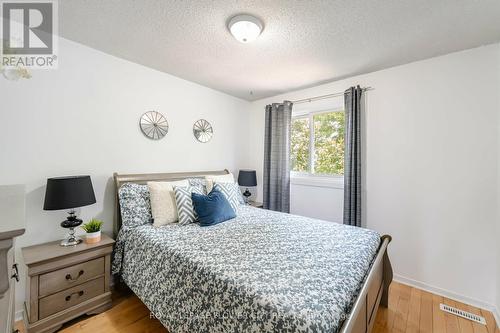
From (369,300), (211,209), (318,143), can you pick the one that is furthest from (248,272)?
(318,143)

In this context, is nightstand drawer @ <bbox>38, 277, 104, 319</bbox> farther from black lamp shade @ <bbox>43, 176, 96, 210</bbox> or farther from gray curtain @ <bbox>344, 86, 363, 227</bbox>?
gray curtain @ <bbox>344, 86, 363, 227</bbox>

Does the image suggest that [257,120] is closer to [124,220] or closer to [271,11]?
[271,11]

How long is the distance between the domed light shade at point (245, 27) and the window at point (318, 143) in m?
1.81

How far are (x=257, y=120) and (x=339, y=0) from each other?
2.49 metres

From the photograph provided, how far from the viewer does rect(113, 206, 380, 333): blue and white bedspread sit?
1042 millimetres

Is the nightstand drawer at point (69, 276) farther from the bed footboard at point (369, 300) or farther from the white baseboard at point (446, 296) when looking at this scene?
the bed footboard at point (369, 300)

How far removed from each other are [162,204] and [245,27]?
180cm

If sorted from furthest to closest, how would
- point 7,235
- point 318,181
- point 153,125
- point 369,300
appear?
point 318,181 → point 153,125 → point 369,300 → point 7,235

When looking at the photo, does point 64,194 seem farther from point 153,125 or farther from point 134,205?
point 153,125

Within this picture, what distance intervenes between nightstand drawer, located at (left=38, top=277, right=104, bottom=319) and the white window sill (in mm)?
2662

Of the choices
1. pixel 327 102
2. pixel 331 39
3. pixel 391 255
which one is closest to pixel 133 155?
pixel 331 39

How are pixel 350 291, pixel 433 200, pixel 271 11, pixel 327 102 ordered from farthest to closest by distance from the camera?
pixel 327 102
pixel 433 200
pixel 271 11
pixel 350 291

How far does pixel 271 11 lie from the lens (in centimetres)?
161

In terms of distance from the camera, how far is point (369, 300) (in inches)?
56.4
